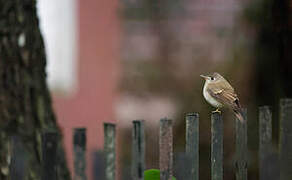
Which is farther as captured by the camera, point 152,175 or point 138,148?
point 152,175

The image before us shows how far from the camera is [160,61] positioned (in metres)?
9.59

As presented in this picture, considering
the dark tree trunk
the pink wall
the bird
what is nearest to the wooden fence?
the bird

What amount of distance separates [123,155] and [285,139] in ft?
16.7

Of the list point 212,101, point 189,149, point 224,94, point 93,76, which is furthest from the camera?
point 93,76

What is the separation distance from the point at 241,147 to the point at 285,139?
230 millimetres

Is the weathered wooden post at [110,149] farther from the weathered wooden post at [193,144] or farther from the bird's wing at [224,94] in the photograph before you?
the bird's wing at [224,94]

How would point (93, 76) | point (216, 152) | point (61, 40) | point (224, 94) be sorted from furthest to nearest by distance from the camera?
point (61, 40) → point (93, 76) → point (224, 94) → point (216, 152)

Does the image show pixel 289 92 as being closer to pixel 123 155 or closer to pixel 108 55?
pixel 123 155

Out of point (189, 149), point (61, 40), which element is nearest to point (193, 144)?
point (189, 149)

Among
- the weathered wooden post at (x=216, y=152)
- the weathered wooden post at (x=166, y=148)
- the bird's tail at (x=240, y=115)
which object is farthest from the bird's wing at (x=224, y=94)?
the weathered wooden post at (x=166, y=148)

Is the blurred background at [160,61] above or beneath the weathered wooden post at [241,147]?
above

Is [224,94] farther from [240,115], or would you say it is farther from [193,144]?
[193,144]

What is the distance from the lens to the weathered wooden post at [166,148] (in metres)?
3.80

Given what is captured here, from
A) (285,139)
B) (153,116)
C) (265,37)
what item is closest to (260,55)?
(265,37)
